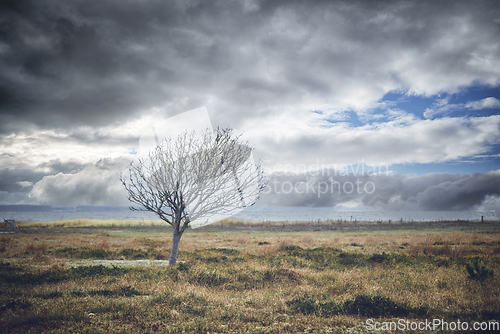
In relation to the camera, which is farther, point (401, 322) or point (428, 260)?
point (428, 260)

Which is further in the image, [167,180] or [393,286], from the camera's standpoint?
[167,180]

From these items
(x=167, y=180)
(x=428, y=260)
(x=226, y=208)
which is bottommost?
(x=428, y=260)

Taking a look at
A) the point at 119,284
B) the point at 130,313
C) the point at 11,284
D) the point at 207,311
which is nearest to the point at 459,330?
the point at 207,311

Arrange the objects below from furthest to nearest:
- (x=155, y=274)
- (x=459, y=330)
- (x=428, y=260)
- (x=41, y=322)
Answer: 1. (x=428, y=260)
2. (x=155, y=274)
3. (x=41, y=322)
4. (x=459, y=330)

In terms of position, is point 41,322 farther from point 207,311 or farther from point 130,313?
point 207,311

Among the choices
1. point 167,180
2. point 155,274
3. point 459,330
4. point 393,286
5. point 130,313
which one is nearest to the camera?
point 459,330

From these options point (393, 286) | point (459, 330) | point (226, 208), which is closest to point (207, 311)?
point (459, 330)

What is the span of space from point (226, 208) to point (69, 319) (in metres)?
10.0

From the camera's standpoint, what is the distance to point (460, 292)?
9.20 m

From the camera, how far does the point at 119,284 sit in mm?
10898

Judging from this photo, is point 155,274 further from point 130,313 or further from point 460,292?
point 460,292

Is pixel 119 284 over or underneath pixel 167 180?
underneath

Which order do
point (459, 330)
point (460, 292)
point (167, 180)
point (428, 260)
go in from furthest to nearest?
point (428, 260), point (167, 180), point (460, 292), point (459, 330)

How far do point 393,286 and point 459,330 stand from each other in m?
4.13
